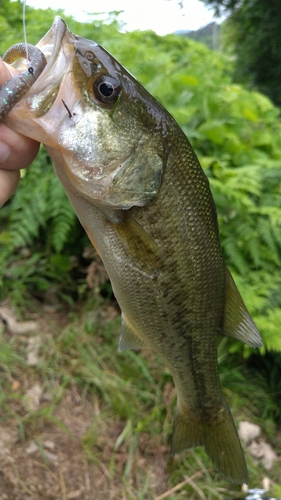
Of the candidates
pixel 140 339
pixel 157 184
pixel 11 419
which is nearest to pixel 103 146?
pixel 157 184

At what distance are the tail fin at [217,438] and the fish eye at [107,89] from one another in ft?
4.70

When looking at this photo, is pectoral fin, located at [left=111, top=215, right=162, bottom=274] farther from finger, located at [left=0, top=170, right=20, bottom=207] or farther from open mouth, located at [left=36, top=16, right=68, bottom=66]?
open mouth, located at [left=36, top=16, right=68, bottom=66]

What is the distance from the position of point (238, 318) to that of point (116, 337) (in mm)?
1726

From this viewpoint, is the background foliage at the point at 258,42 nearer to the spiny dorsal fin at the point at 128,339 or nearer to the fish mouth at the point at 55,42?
the spiny dorsal fin at the point at 128,339

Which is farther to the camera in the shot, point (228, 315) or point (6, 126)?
point (228, 315)

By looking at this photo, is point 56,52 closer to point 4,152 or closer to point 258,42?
point 4,152

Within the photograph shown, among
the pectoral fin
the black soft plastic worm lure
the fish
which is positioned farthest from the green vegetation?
the black soft plastic worm lure

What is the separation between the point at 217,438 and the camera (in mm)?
1953

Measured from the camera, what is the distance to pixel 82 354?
3119 millimetres

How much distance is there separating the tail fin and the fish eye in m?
1.43

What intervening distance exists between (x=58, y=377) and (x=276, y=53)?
1093 cm

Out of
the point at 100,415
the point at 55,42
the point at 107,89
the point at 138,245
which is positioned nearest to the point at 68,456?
the point at 100,415

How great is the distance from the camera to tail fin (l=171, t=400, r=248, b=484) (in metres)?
1.90

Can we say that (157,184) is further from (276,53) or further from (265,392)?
(276,53)
